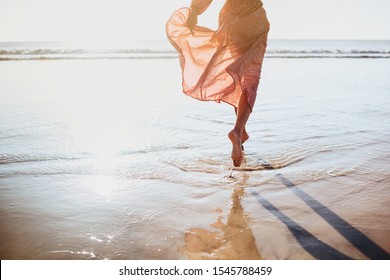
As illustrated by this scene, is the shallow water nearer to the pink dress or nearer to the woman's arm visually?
the pink dress

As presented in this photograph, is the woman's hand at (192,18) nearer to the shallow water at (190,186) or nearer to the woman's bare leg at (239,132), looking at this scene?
the woman's bare leg at (239,132)

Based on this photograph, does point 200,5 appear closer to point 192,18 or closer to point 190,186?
point 192,18

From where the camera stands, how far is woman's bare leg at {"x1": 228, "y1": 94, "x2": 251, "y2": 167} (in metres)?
2.20

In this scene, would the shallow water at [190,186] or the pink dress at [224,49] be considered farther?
the pink dress at [224,49]

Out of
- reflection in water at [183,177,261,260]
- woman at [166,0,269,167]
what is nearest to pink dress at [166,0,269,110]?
woman at [166,0,269,167]

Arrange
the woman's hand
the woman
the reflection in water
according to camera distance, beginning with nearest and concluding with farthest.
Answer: the reflection in water, the woman, the woman's hand

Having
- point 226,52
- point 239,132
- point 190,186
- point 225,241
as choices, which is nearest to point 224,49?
point 226,52

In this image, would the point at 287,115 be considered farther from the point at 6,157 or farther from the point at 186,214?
the point at 6,157

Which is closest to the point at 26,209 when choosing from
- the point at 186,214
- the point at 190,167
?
the point at 186,214

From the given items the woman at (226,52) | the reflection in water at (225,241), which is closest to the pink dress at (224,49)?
the woman at (226,52)

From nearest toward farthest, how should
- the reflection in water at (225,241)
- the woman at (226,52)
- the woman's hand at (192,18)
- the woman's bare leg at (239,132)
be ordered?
the reflection in water at (225,241), the woman's bare leg at (239,132), the woman at (226,52), the woman's hand at (192,18)

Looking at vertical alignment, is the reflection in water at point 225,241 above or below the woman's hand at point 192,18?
below

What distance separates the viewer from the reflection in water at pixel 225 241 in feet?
4.95

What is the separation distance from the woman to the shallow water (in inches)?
16.1
